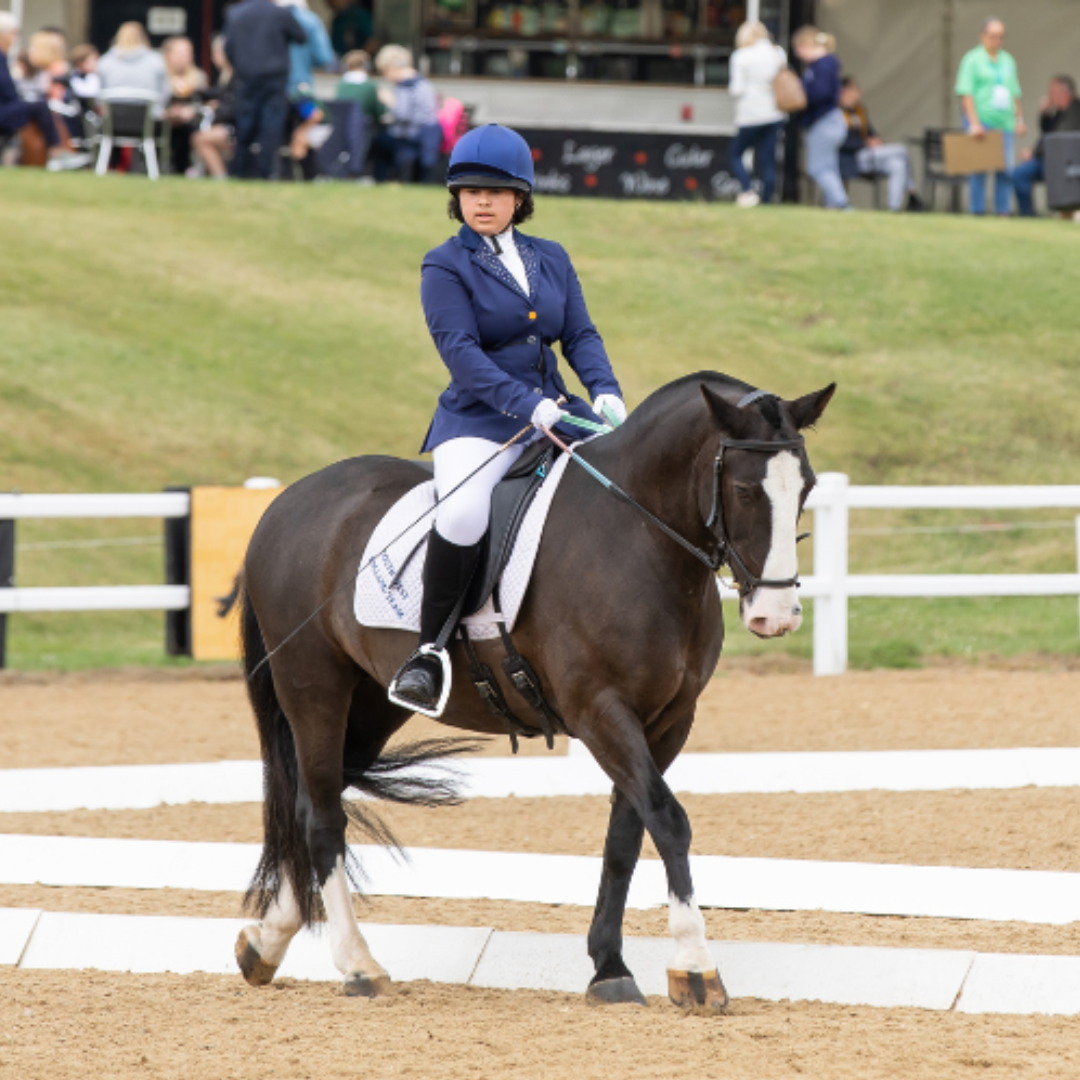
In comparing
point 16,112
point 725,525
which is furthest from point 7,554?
point 16,112

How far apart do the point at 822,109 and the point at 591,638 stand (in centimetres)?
1713

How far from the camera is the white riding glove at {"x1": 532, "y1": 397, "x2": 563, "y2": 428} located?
15.9ft

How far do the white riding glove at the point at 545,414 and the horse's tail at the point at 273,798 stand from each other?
59.2 inches

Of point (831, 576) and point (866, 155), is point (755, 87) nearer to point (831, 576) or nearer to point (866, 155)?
point (866, 155)

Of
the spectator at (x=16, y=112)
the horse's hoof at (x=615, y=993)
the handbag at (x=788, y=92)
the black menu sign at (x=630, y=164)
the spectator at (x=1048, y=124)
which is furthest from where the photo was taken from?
the black menu sign at (x=630, y=164)

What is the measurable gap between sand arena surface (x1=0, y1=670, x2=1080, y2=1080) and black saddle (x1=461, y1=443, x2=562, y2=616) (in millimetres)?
1166

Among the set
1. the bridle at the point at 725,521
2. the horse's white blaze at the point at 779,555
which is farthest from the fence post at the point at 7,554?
the horse's white blaze at the point at 779,555

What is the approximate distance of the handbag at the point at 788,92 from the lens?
65.6 feet

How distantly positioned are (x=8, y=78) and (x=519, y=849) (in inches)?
562

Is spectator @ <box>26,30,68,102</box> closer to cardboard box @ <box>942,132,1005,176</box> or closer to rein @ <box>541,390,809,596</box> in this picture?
cardboard box @ <box>942,132,1005,176</box>

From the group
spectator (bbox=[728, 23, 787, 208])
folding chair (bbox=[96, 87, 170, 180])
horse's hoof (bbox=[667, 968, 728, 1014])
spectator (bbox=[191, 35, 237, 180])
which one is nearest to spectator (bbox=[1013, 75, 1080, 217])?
spectator (bbox=[728, 23, 787, 208])

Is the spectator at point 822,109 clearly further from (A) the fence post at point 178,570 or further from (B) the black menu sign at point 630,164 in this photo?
(A) the fence post at point 178,570

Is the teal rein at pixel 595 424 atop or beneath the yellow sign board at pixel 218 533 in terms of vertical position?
atop

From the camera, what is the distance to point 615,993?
4594 millimetres
